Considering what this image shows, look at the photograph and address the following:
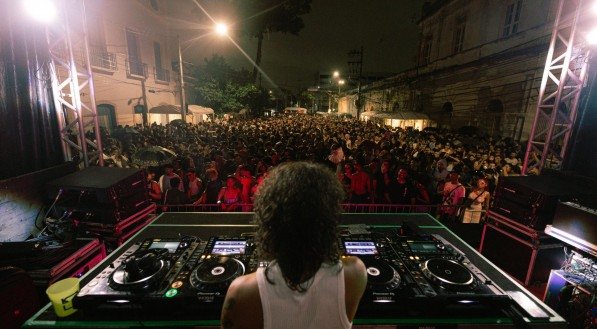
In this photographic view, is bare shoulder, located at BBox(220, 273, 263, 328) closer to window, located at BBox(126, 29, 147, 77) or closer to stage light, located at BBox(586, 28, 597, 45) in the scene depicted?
→ stage light, located at BBox(586, 28, 597, 45)

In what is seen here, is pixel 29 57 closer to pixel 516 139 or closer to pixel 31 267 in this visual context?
pixel 31 267

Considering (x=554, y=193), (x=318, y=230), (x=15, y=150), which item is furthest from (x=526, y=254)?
(x=15, y=150)

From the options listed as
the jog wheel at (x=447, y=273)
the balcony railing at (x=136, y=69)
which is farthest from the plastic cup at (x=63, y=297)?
the balcony railing at (x=136, y=69)

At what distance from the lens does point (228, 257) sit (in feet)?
7.52

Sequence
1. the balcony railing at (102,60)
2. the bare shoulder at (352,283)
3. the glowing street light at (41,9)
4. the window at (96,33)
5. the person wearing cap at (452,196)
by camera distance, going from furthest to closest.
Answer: the balcony railing at (102,60)
the window at (96,33)
the person wearing cap at (452,196)
the glowing street light at (41,9)
the bare shoulder at (352,283)

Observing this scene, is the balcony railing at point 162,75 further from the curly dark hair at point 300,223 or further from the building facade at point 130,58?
the curly dark hair at point 300,223

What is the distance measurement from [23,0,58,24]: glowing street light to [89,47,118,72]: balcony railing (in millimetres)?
12905

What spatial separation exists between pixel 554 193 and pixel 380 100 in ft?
116

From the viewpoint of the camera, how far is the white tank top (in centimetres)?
133

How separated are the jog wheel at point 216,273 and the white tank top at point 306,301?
77 cm

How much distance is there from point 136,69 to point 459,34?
24815 millimetres

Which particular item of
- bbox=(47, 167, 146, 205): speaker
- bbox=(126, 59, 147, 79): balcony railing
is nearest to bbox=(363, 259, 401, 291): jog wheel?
bbox=(47, 167, 146, 205): speaker

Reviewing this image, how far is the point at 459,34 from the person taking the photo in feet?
→ 73.2

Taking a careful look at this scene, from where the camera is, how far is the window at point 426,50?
27.5m
